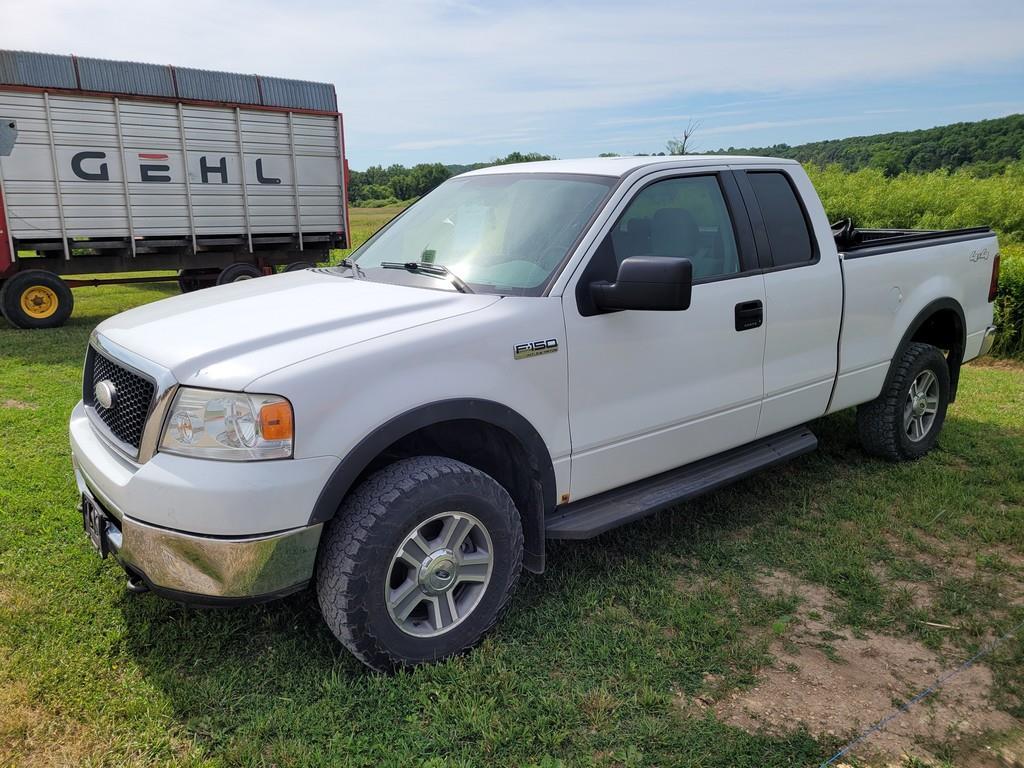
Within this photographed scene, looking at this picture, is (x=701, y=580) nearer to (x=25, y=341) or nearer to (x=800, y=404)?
(x=800, y=404)

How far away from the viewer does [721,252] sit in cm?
401

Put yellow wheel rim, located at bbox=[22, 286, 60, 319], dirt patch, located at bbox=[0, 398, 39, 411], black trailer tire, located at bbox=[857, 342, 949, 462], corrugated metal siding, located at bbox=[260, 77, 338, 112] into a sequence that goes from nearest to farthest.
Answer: black trailer tire, located at bbox=[857, 342, 949, 462] → dirt patch, located at bbox=[0, 398, 39, 411] → yellow wheel rim, located at bbox=[22, 286, 60, 319] → corrugated metal siding, located at bbox=[260, 77, 338, 112]

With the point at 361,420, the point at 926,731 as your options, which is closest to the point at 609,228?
the point at 361,420

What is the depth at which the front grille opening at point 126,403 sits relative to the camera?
2.89 m

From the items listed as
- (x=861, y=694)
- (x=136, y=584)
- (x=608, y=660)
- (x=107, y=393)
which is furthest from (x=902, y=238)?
(x=136, y=584)

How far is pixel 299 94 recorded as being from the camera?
13.2 m

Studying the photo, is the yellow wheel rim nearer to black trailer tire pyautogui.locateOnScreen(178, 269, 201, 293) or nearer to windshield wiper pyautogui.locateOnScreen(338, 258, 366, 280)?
black trailer tire pyautogui.locateOnScreen(178, 269, 201, 293)

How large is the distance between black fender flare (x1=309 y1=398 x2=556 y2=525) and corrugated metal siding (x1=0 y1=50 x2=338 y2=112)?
34.4 ft

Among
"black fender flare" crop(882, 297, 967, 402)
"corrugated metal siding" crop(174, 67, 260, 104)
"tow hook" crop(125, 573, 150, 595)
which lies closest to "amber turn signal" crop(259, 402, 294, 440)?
"tow hook" crop(125, 573, 150, 595)

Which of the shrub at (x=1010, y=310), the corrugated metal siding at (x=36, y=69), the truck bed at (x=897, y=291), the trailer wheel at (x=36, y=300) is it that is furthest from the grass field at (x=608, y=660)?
the corrugated metal siding at (x=36, y=69)

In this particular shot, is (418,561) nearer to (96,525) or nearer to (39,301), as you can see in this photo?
(96,525)

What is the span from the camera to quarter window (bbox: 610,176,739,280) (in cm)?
366

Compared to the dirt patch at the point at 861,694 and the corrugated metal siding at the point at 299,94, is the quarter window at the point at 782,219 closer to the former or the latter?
the dirt patch at the point at 861,694

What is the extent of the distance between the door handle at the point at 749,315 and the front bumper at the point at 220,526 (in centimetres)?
217
